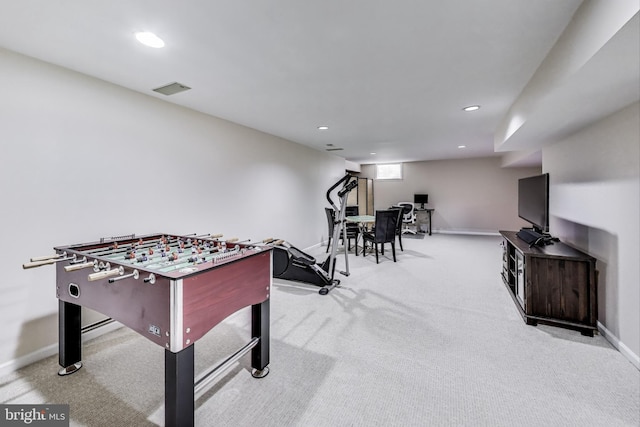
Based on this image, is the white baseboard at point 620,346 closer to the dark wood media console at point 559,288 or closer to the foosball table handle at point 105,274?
the dark wood media console at point 559,288

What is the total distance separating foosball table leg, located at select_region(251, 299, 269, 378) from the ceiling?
72.2 inches

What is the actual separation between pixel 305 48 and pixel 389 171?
7.82m

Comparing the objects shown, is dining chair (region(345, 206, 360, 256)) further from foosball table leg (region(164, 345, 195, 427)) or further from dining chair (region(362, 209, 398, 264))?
foosball table leg (region(164, 345, 195, 427))

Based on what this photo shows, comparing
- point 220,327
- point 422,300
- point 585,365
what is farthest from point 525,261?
point 220,327

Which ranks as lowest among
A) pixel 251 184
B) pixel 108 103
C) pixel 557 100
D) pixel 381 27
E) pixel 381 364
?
pixel 381 364

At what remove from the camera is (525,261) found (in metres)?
2.62

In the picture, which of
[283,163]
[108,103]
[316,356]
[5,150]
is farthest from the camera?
[283,163]

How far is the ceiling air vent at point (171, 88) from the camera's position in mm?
2537

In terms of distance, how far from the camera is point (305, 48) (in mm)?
1910

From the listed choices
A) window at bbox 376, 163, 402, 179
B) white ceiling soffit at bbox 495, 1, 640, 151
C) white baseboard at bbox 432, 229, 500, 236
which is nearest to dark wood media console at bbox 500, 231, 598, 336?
white ceiling soffit at bbox 495, 1, 640, 151

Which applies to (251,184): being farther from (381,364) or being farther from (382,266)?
(381,364)

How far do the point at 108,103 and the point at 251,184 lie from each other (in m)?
2.05

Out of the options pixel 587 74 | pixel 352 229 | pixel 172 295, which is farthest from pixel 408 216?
pixel 172 295

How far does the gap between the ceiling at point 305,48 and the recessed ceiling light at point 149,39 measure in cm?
5
